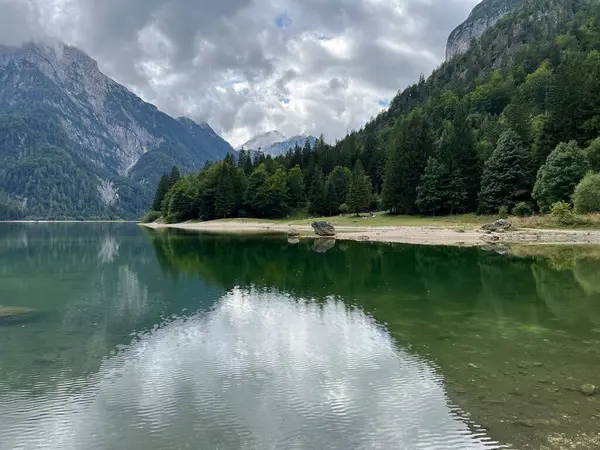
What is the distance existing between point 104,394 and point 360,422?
6.60 metres

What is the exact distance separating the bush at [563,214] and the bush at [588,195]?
128 centimetres

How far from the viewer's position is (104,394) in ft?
39.2

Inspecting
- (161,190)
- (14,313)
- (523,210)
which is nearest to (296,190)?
(161,190)

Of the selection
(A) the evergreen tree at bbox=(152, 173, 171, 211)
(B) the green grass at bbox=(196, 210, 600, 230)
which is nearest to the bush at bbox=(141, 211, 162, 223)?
(A) the evergreen tree at bbox=(152, 173, 171, 211)

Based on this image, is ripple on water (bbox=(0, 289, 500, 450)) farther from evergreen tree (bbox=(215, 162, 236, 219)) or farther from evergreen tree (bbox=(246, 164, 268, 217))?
evergreen tree (bbox=(215, 162, 236, 219))

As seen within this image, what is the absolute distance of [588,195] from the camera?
190ft

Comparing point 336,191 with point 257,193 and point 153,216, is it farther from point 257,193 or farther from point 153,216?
point 153,216

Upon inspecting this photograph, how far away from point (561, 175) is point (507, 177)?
1148 cm

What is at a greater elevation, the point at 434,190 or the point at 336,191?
the point at 336,191

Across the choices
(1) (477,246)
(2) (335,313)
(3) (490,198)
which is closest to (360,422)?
(2) (335,313)

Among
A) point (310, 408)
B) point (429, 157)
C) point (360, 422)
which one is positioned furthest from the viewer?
point (429, 157)

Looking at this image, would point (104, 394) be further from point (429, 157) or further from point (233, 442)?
point (429, 157)

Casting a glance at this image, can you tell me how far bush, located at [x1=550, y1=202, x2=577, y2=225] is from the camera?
5916 cm

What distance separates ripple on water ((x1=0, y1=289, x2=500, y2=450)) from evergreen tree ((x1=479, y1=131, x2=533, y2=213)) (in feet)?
223
